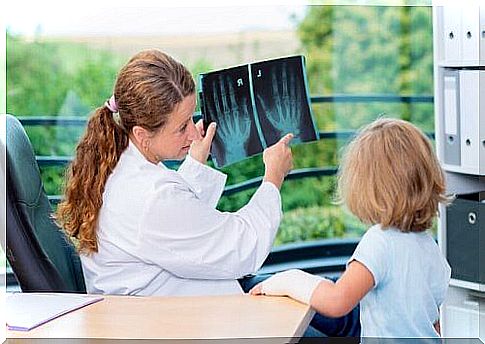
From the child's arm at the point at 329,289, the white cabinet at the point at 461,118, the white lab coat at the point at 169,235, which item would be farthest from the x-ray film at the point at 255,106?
the child's arm at the point at 329,289

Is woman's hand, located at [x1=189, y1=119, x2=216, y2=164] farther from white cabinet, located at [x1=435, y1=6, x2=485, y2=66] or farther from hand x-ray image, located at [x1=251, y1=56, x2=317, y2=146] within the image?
white cabinet, located at [x1=435, y1=6, x2=485, y2=66]

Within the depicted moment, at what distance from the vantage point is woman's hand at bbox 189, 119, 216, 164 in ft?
7.64

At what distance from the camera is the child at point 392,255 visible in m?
2.02

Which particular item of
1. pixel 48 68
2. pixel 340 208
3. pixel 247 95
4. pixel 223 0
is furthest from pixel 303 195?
pixel 48 68

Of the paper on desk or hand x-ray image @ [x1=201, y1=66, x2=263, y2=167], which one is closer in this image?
the paper on desk

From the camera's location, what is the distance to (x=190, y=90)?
7.54 ft

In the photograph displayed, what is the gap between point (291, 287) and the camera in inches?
78.4

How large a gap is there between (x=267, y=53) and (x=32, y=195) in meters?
0.68

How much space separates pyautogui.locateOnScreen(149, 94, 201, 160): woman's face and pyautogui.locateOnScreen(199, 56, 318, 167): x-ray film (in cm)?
4

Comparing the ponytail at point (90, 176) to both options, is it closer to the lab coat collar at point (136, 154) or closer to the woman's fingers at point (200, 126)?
the lab coat collar at point (136, 154)

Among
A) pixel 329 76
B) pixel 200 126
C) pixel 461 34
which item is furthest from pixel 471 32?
pixel 200 126

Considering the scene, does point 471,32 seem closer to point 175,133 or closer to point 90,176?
point 175,133

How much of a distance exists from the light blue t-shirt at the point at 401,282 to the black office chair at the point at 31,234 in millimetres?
733

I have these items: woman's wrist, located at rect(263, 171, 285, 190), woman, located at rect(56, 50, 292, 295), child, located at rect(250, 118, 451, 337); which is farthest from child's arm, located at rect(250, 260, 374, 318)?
woman's wrist, located at rect(263, 171, 285, 190)
